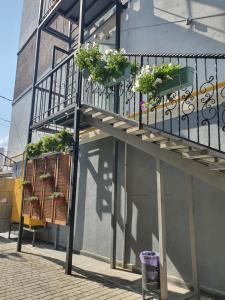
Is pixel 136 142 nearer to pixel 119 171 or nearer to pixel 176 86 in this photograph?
pixel 176 86

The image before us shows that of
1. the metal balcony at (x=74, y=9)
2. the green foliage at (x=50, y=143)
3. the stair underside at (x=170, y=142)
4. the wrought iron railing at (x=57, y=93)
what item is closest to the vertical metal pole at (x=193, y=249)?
the stair underside at (x=170, y=142)

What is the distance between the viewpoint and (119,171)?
6.67 meters

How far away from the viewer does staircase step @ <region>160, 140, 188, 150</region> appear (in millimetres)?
3938

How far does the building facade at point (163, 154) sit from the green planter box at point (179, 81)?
18cm

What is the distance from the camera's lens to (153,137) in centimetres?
433

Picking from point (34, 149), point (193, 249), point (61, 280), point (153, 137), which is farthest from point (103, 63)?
point (61, 280)

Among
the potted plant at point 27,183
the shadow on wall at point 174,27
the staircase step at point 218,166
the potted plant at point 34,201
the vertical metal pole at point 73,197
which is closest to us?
the staircase step at point 218,166

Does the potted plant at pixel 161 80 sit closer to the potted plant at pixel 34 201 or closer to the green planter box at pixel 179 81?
the green planter box at pixel 179 81

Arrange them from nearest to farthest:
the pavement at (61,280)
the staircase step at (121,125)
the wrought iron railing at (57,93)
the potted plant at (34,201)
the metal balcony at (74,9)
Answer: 1. the pavement at (61,280)
2. the staircase step at (121,125)
3. the wrought iron railing at (57,93)
4. the potted plant at (34,201)
5. the metal balcony at (74,9)

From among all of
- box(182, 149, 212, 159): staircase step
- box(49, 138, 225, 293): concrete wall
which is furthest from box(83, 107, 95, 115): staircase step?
box(182, 149, 212, 159): staircase step

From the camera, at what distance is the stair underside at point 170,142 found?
3658 mm

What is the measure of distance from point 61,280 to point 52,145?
9.94ft

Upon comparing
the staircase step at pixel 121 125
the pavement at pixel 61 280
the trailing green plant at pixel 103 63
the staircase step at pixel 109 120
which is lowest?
the pavement at pixel 61 280

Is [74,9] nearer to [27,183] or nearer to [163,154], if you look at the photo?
[27,183]
